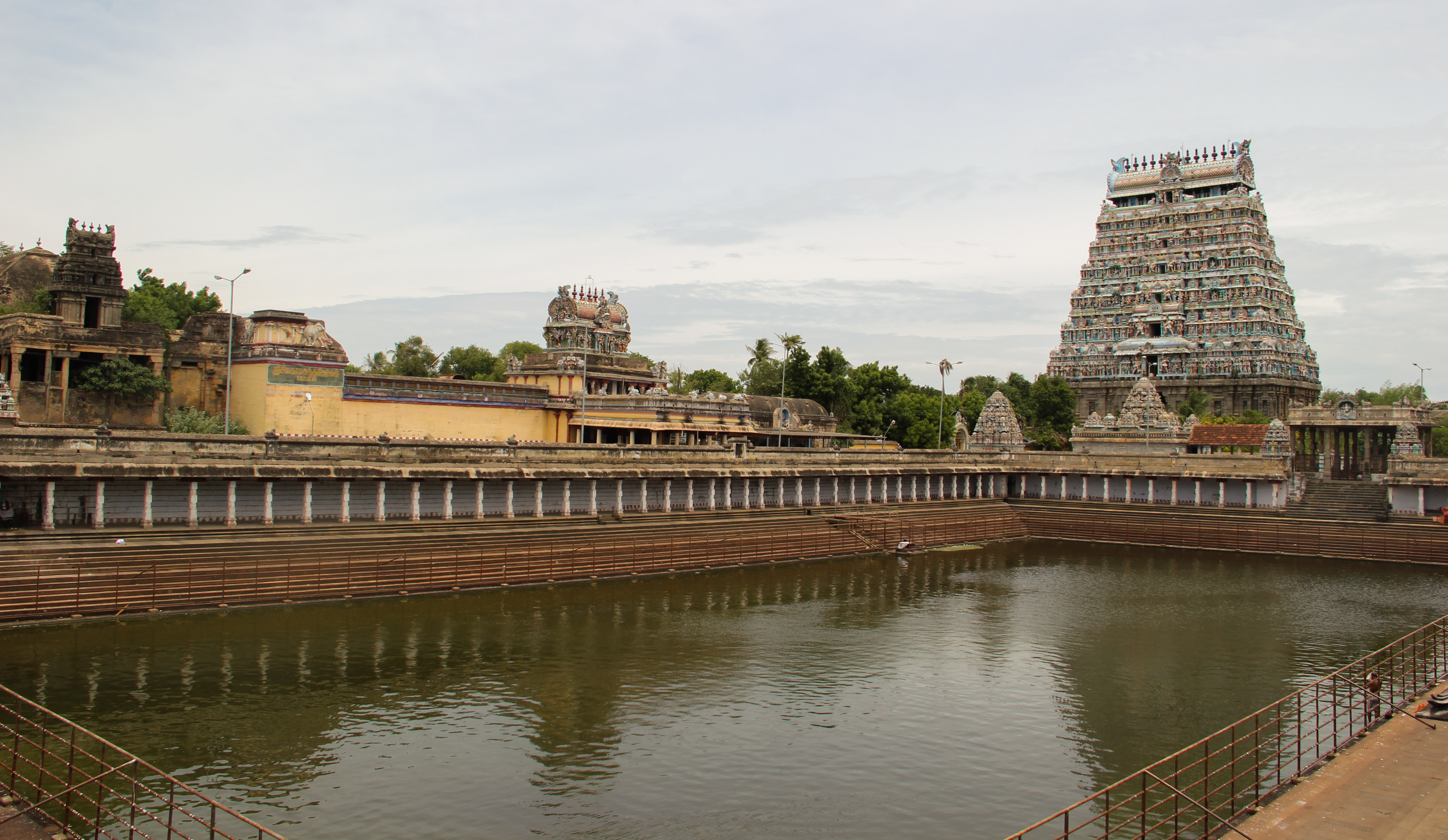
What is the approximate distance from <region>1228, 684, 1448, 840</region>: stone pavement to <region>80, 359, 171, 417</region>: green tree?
46570 millimetres

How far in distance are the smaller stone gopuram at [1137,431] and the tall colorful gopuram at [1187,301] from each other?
3976 centimetres

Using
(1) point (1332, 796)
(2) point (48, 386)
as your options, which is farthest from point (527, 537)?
(1) point (1332, 796)

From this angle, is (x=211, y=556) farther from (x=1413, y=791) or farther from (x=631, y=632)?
(x=1413, y=791)

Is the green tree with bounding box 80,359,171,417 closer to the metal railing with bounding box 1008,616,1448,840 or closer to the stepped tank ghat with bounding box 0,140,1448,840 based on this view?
the stepped tank ghat with bounding box 0,140,1448,840

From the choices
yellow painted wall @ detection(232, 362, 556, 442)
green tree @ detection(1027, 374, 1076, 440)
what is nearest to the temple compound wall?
yellow painted wall @ detection(232, 362, 556, 442)

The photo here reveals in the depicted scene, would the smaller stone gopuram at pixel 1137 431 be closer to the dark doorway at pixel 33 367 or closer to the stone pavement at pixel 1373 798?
the stone pavement at pixel 1373 798

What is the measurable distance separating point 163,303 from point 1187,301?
101149 millimetres

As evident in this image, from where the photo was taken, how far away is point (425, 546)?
123ft

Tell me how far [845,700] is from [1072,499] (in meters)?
47.0

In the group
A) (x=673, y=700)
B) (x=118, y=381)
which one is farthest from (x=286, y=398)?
(x=673, y=700)

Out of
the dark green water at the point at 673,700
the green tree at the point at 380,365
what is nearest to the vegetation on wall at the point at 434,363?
the green tree at the point at 380,365

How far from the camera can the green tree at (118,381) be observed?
1796 inches

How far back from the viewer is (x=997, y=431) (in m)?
73.8

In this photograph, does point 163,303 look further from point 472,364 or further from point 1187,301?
point 1187,301
